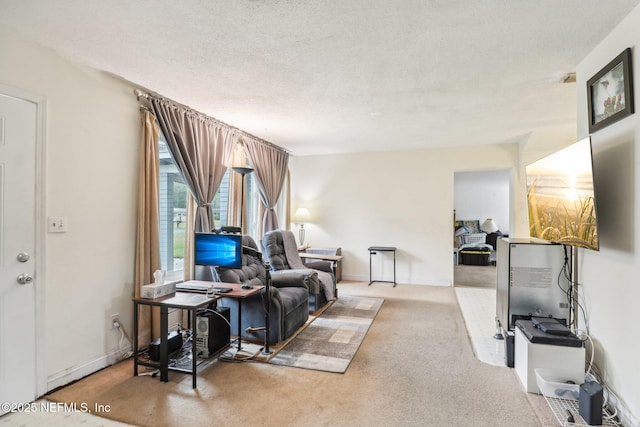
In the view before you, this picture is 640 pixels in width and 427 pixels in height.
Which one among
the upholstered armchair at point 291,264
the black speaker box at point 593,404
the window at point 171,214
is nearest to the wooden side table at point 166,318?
the window at point 171,214

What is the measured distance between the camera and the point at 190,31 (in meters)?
2.08

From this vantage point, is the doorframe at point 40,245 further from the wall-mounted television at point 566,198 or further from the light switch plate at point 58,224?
the wall-mounted television at point 566,198

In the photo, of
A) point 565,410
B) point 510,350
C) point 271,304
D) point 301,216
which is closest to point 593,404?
point 565,410

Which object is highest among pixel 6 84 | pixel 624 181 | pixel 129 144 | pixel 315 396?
pixel 6 84

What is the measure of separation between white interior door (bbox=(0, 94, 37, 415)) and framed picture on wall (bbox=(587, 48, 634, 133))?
3770 mm

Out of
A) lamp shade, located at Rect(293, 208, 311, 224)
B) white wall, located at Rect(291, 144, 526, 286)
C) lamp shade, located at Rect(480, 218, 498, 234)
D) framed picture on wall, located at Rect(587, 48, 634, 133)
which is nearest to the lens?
framed picture on wall, located at Rect(587, 48, 634, 133)

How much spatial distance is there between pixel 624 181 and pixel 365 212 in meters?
4.35

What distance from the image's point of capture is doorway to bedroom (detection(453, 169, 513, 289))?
813 cm

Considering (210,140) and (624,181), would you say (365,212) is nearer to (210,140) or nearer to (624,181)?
(210,140)

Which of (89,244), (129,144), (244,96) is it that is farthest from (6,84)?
(244,96)

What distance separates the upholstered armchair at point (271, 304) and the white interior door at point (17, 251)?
1.44 m

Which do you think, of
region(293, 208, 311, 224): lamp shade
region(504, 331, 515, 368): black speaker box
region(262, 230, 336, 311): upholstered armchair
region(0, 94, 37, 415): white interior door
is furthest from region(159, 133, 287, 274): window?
region(504, 331, 515, 368): black speaker box

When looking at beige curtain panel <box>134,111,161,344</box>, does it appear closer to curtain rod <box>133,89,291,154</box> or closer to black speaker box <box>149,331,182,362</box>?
curtain rod <box>133,89,291,154</box>

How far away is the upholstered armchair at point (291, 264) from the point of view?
4223 millimetres
